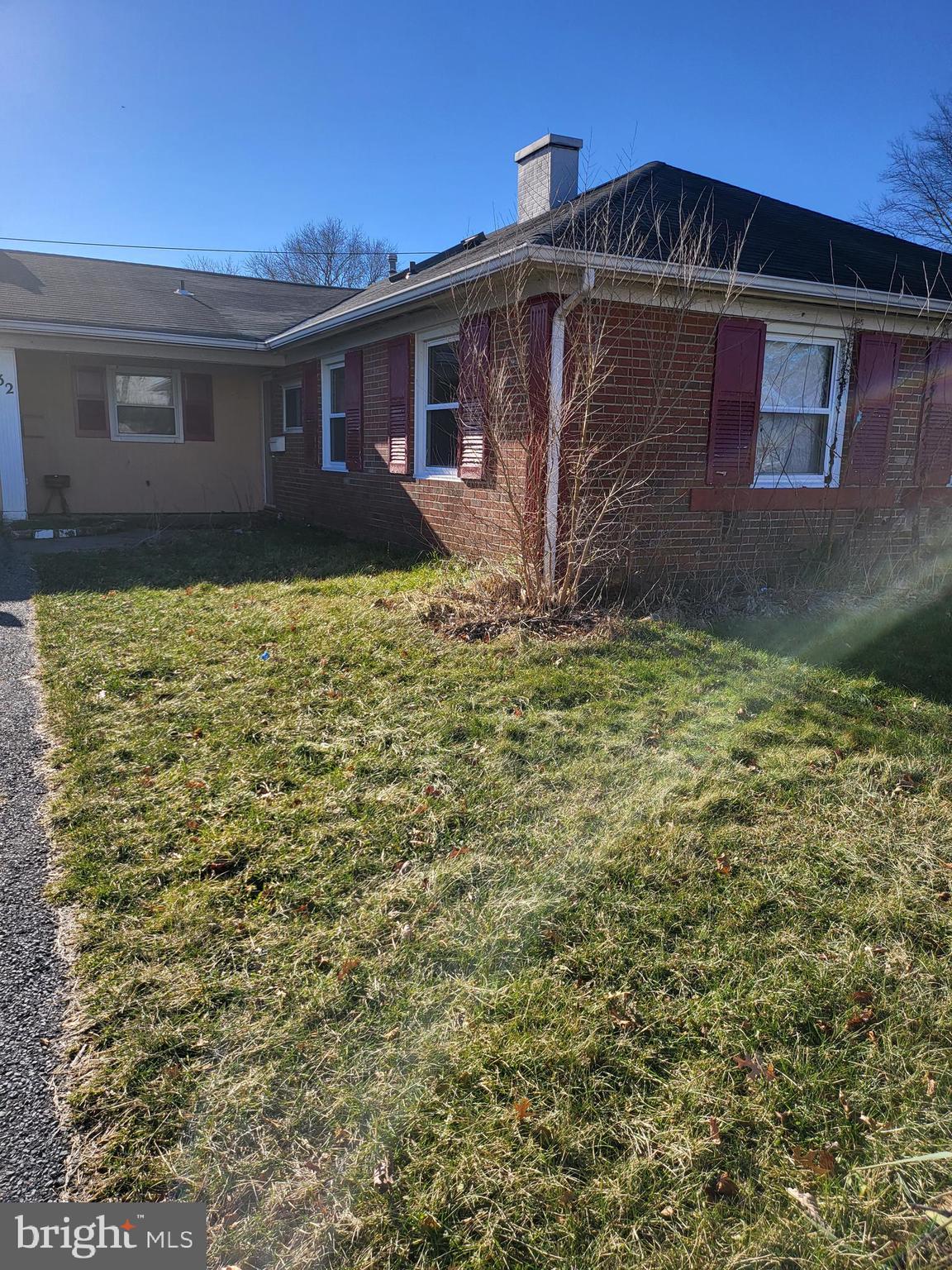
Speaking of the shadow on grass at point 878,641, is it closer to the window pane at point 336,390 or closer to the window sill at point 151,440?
the window pane at point 336,390

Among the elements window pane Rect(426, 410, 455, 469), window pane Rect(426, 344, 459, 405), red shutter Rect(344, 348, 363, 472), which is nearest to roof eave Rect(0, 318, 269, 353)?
red shutter Rect(344, 348, 363, 472)

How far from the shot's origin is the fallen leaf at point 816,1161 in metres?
1.93

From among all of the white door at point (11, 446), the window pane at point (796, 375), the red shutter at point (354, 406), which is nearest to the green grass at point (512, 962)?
the window pane at point (796, 375)

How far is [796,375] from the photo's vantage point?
8.34 m

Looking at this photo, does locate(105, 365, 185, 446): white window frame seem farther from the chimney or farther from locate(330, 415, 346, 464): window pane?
the chimney

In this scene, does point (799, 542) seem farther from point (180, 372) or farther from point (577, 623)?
point (180, 372)

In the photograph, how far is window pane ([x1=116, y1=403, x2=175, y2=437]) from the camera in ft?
46.5

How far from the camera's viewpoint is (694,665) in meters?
5.35

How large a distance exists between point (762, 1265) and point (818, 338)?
27.2 ft

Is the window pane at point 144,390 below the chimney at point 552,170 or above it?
below

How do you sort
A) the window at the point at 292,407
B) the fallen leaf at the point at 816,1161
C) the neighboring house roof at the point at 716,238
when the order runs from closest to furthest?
the fallen leaf at the point at 816,1161, the neighboring house roof at the point at 716,238, the window at the point at 292,407

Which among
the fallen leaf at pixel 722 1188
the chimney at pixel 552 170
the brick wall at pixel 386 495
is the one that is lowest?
the fallen leaf at pixel 722 1188

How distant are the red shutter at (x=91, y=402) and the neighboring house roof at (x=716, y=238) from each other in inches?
180

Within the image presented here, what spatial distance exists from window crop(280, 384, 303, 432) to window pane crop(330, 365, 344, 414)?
5.14 feet
